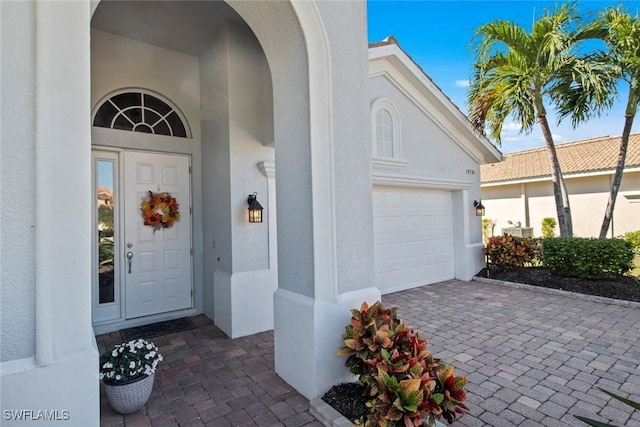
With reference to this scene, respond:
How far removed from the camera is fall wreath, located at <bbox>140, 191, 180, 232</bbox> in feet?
17.7

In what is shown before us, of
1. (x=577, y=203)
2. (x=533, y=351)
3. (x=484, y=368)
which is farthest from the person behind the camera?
(x=577, y=203)

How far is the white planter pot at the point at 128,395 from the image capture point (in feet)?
9.52

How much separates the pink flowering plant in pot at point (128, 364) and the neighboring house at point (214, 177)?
0.67 metres

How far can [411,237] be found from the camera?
26.2 ft

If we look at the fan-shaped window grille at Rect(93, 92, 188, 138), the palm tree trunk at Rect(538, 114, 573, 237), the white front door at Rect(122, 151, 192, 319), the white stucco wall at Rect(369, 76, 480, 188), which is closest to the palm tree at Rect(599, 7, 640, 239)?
the palm tree trunk at Rect(538, 114, 573, 237)

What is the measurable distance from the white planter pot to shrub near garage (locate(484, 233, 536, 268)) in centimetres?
869

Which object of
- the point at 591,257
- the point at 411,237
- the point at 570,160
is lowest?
the point at 591,257

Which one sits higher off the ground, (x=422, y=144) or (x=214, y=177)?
(x=422, y=144)

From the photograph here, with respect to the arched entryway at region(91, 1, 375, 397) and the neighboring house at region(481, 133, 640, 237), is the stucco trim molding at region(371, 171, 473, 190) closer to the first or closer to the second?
the arched entryway at region(91, 1, 375, 397)

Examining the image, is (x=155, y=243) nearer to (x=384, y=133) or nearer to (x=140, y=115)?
(x=140, y=115)

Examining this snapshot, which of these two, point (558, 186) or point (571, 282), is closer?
point (571, 282)

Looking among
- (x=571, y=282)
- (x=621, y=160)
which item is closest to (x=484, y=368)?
(x=571, y=282)

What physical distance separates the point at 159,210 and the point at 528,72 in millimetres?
8934

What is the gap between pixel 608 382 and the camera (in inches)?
138
